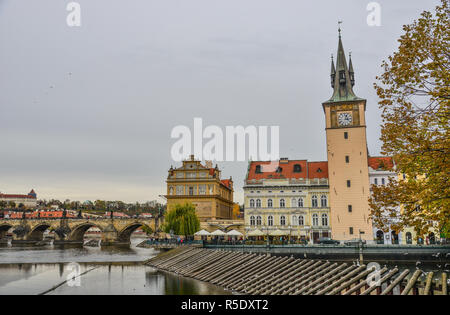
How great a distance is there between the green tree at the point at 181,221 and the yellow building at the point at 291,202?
7975mm

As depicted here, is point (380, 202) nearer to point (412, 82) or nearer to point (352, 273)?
point (412, 82)

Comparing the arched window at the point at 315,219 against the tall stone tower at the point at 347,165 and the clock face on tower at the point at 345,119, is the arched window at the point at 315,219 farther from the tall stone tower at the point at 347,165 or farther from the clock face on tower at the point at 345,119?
the clock face on tower at the point at 345,119

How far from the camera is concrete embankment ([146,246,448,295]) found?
16.1 metres

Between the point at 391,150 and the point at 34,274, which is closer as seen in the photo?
the point at 391,150

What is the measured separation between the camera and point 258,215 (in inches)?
2261

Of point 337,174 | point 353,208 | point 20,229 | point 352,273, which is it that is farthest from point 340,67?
point 20,229

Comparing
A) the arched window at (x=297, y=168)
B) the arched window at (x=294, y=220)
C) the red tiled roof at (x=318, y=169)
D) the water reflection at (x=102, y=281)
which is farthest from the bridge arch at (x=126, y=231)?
the water reflection at (x=102, y=281)

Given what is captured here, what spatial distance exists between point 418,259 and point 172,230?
97.3ft

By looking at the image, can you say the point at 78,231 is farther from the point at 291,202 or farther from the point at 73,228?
the point at 291,202

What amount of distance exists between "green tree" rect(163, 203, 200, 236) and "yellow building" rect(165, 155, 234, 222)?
9.94 metres

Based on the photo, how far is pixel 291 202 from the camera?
56406 millimetres

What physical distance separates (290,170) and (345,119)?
11.1m

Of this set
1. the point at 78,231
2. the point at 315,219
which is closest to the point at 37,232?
the point at 78,231

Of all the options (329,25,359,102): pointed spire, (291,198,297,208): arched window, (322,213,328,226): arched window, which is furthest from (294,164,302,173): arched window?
(329,25,359,102): pointed spire
